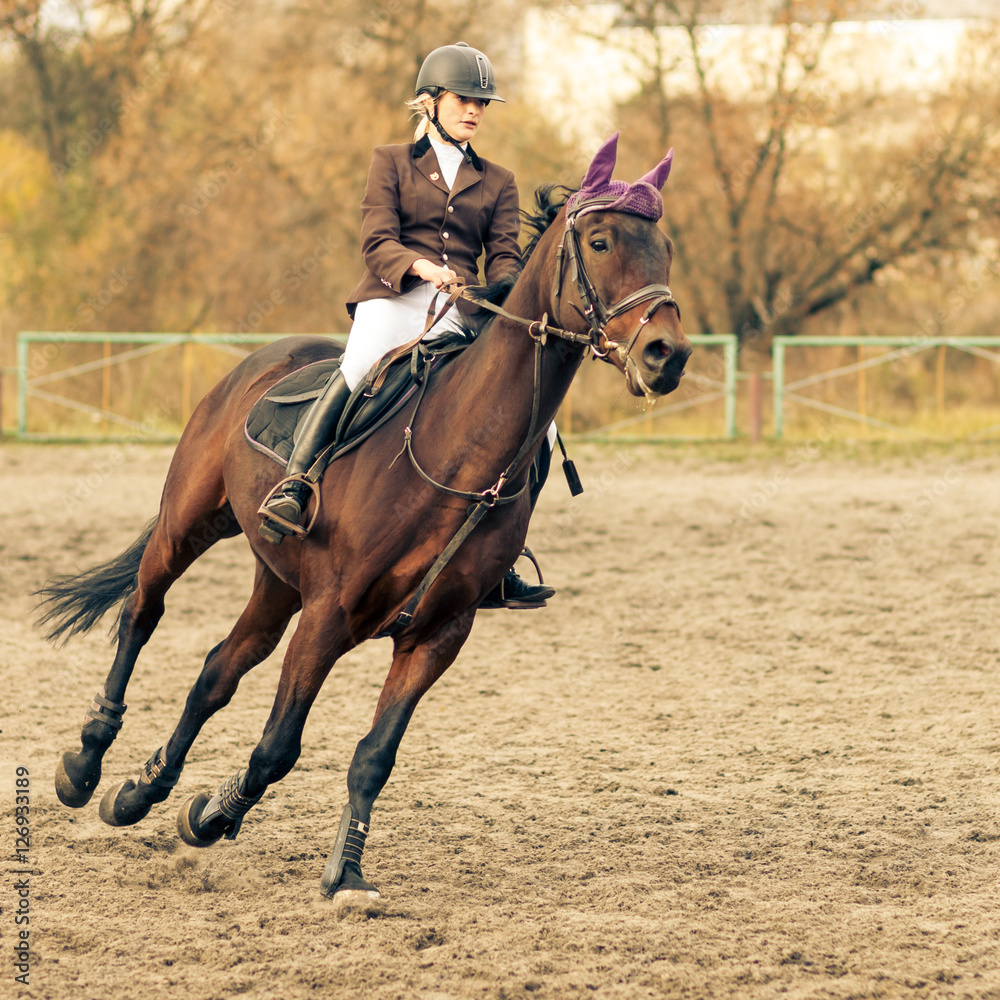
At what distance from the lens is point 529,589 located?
471 cm

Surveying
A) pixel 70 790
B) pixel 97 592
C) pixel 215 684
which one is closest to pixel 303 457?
pixel 215 684

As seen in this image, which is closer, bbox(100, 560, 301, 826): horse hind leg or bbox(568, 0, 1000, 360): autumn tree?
bbox(100, 560, 301, 826): horse hind leg

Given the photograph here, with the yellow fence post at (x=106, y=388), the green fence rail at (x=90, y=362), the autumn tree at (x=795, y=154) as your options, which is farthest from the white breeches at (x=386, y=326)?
the autumn tree at (x=795, y=154)

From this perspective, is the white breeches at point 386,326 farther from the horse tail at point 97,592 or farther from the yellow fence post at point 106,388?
the yellow fence post at point 106,388

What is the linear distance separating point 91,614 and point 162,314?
19237mm

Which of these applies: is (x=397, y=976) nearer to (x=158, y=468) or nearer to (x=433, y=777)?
(x=433, y=777)

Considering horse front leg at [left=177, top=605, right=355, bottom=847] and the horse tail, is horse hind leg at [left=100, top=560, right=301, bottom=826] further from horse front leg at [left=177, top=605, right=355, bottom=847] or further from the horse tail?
the horse tail

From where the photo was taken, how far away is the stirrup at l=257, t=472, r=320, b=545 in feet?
13.5

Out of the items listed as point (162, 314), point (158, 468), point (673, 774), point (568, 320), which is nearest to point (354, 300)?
point (568, 320)

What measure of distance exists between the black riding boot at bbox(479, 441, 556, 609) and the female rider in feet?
1.96

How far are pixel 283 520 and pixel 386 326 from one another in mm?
813

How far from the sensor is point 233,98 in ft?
79.9


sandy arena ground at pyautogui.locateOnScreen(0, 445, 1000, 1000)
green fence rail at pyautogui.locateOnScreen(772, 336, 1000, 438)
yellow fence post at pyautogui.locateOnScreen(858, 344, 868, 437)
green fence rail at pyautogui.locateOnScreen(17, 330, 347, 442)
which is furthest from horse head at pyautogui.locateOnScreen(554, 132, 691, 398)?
yellow fence post at pyautogui.locateOnScreen(858, 344, 868, 437)

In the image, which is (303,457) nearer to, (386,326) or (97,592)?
(386,326)
